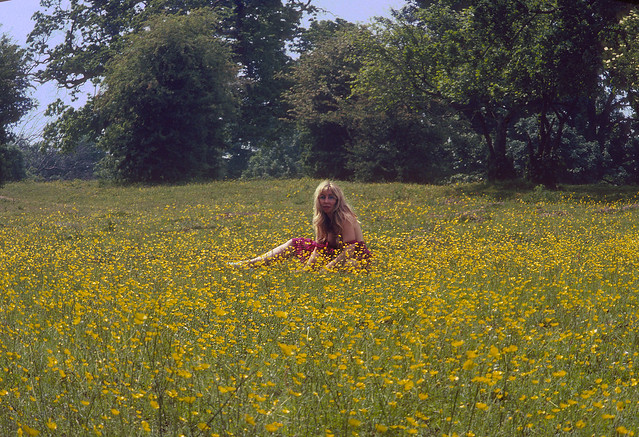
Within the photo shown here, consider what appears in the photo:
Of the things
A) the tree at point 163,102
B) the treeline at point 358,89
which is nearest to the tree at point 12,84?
the treeline at point 358,89

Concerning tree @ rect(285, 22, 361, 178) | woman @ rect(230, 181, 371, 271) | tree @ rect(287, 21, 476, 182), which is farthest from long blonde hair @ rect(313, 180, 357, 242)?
tree @ rect(285, 22, 361, 178)

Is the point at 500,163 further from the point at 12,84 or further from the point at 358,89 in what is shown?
the point at 12,84

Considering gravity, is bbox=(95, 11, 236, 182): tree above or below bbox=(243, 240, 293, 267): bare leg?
above

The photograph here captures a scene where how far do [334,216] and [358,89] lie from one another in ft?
71.3

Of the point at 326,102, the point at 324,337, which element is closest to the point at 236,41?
the point at 326,102

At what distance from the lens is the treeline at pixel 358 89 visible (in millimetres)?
24812

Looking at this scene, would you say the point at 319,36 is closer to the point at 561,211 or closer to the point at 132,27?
the point at 132,27

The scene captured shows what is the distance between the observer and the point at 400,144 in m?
36.6

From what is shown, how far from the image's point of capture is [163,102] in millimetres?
37594

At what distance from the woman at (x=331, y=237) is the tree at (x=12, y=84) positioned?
37628 millimetres

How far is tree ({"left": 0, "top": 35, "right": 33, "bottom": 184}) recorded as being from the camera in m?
45.6

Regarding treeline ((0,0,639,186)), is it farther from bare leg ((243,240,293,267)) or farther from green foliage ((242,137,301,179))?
bare leg ((243,240,293,267))

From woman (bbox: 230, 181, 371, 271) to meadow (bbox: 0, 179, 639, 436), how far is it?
0.50 m

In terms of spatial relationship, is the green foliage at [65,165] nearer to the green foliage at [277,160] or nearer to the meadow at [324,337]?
the green foliage at [277,160]
